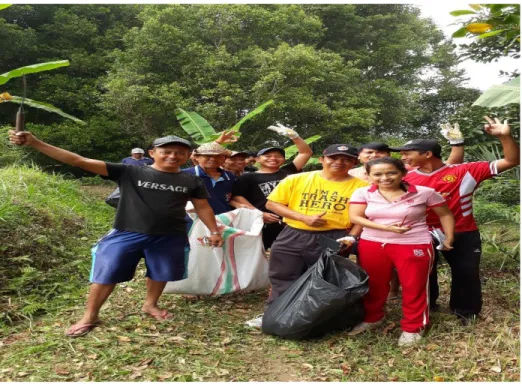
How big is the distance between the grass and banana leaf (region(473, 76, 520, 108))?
1717 millimetres

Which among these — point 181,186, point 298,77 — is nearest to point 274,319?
point 181,186

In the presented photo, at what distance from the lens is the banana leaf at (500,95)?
1.96 meters

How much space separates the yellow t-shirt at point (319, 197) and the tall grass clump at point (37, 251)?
2373mm

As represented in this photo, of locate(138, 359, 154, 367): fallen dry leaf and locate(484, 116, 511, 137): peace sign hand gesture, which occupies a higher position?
locate(484, 116, 511, 137): peace sign hand gesture

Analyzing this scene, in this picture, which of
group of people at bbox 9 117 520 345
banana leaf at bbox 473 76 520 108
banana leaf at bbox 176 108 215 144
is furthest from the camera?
banana leaf at bbox 176 108 215 144

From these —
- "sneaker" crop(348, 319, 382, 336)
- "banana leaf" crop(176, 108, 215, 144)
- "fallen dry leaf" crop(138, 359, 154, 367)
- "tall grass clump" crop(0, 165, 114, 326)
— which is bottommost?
"tall grass clump" crop(0, 165, 114, 326)

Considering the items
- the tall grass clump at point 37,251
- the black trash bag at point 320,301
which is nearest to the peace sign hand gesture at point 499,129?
the black trash bag at point 320,301

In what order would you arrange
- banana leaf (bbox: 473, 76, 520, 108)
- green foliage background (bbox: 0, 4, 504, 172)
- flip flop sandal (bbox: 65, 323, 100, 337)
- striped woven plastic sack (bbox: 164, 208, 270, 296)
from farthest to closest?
green foliage background (bbox: 0, 4, 504, 172) < striped woven plastic sack (bbox: 164, 208, 270, 296) < flip flop sandal (bbox: 65, 323, 100, 337) < banana leaf (bbox: 473, 76, 520, 108)

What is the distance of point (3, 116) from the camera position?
16.3 meters

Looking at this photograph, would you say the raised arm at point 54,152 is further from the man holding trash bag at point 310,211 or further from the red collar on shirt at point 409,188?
the red collar on shirt at point 409,188

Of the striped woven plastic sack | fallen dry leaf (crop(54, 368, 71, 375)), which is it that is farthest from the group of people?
A: fallen dry leaf (crop(54, 368, 71, 375))

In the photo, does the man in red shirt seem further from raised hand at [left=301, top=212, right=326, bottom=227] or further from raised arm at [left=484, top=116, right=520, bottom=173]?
raised hand at [left=301, top=212, right=326, bottom=227]

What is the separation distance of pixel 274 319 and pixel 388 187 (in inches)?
50.2

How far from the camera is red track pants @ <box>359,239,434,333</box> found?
3.15 metres
